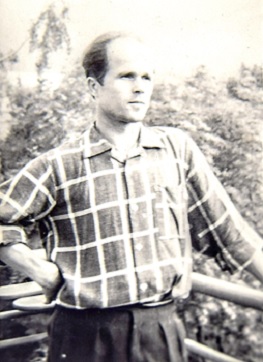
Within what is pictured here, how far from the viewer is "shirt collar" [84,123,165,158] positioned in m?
0.66

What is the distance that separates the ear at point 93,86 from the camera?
2.17ft

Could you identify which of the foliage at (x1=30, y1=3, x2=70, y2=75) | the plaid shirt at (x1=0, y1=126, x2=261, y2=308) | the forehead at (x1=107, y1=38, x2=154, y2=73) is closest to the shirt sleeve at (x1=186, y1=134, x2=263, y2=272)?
the plaid shirt at (x1=0, y1=126, x2=261, y2=308)

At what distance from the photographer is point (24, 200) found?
632mm

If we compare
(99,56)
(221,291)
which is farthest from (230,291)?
(99,56)

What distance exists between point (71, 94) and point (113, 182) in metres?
0.14

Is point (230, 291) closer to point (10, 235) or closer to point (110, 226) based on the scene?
point (110, 226)

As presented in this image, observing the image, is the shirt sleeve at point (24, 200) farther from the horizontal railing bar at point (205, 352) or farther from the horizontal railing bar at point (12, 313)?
the horizontal railing bar at point (205, 352)

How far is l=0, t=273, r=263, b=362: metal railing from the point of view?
2.20ft

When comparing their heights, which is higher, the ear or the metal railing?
the ear

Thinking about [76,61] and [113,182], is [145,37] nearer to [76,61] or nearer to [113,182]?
[76,61]

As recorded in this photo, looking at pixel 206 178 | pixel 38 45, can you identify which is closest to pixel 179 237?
pixel 206 178

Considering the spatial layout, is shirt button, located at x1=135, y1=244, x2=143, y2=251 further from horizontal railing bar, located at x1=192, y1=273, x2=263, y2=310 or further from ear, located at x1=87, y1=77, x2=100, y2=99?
ear, located at x1=87, y1=77, x2=100, y2=99

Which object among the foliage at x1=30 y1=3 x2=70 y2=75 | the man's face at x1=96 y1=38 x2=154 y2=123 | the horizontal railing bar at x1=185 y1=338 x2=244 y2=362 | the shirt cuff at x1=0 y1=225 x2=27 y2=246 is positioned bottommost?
the horizontal railing bar at x1=185 y1=338 x2=244 y2=362

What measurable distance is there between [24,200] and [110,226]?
A: 0.12 metres
